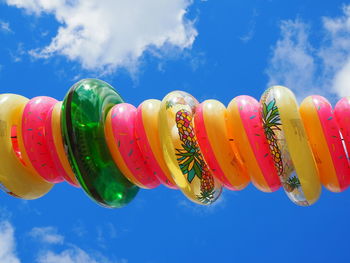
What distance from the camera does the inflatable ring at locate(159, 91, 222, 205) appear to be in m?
4.34

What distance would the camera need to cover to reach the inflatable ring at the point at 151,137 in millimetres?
4570

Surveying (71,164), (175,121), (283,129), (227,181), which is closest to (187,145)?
(175,121)

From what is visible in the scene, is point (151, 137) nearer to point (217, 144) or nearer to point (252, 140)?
point (217, 144)

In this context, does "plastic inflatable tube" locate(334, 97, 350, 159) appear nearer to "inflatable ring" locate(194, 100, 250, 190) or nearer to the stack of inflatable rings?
the stack of inflatable rings

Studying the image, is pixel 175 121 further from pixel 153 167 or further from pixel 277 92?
pixel 277 92

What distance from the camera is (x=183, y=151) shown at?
4.33m

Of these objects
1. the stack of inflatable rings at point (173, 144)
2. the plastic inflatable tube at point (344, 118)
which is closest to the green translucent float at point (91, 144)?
the stack of inflatable rings at point (173, 144)

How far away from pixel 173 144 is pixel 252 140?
72cm

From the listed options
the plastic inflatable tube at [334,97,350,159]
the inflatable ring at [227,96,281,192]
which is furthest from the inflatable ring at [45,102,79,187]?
the plastic inflatable tube at [334,97,350,159]

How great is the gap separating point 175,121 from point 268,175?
38.9 inches

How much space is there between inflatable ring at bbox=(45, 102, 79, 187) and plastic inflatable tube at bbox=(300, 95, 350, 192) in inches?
93.4

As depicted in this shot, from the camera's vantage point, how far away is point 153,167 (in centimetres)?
470

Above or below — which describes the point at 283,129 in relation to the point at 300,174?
above

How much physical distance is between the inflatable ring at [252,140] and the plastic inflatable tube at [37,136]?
200 centimetres
